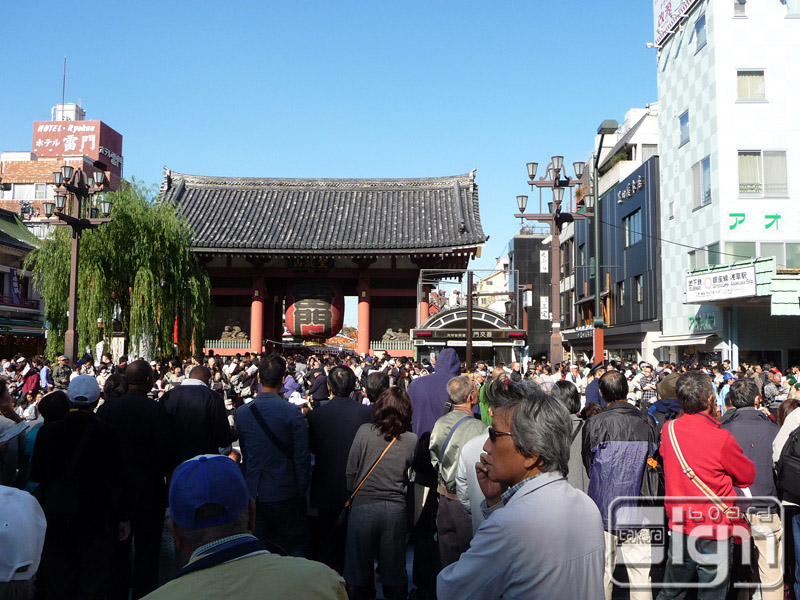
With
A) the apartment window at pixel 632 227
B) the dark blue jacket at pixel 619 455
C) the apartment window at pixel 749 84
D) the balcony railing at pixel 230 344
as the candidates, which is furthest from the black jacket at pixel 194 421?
the apartment window at pixel 632 227

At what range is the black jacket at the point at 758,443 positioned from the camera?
5.37 meters

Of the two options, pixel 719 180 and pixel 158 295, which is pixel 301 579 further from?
pixel 719 180

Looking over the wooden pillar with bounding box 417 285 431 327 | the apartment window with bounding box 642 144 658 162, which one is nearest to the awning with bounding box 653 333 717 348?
the wooden pillar with bounding box 417 285 431 327

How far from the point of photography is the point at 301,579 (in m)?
1.90

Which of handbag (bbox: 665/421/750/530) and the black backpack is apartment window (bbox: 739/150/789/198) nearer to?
the black backpack

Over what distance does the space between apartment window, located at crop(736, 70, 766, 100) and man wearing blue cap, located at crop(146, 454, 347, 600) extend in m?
25.6

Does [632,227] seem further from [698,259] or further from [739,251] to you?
[739,251]

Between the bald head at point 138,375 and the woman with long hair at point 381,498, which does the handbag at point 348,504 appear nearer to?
the woman with long hair at point 381,498

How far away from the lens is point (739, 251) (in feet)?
74.0

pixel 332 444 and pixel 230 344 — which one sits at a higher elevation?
pixel 230 344

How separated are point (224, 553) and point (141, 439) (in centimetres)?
380

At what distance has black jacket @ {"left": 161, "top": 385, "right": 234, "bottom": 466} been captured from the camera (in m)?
5.86

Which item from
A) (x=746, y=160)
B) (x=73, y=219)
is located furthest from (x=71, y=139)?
(x=746, y=160)

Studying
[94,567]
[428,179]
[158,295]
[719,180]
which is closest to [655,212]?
[719,180]
